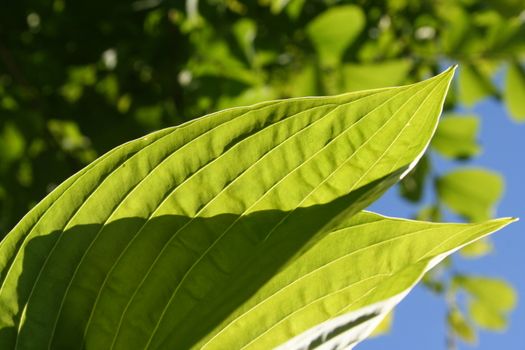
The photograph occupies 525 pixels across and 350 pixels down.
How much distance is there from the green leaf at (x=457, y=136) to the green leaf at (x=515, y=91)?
0.09 metres

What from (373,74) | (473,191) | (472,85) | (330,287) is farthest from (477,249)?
(330,287)

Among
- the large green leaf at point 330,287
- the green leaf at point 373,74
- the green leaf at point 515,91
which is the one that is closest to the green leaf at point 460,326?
the green leaf at point 515,91

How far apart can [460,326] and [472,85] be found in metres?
0.74

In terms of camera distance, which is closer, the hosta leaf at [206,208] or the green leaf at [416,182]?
the hosta leaf at [206,208]

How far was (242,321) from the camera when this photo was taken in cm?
48

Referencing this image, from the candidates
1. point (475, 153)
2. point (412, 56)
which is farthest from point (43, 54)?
point (475, 153)

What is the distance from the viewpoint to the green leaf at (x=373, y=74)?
1.52 metres

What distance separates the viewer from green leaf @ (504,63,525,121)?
1748 millimetres

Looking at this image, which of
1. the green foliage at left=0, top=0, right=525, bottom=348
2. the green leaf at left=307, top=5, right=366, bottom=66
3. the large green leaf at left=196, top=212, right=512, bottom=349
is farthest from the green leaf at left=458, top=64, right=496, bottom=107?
the large green leaf at left=196, top=212, right=512, bottom=349

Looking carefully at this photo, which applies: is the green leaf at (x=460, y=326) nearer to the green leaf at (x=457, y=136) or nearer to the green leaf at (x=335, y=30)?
the green leaf at (x=457, y=136)

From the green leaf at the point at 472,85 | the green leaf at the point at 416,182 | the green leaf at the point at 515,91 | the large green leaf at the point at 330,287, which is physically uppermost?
the green leaf at the point at 515,91

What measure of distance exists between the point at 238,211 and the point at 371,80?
1.12m

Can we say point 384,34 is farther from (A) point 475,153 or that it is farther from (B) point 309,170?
(B) point 309,170

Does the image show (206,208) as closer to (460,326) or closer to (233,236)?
(233,236)
